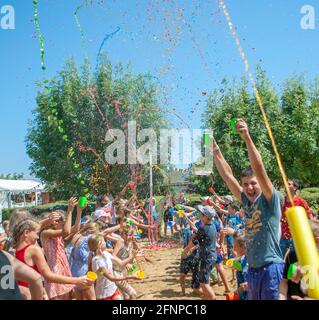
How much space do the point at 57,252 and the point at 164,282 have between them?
3609 millimetres

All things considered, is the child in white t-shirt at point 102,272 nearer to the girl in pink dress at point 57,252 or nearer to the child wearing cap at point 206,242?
the girl in pink dress at point 57,252

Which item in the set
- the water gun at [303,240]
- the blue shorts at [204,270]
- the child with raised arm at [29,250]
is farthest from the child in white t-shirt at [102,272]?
the water gun at [303,240]

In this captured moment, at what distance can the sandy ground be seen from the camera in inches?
253

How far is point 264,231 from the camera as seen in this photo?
277 centimetres

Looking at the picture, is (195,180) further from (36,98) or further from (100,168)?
(36,98)

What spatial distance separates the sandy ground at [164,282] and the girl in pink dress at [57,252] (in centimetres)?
229

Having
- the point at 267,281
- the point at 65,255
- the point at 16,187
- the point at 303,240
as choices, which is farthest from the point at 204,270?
the point at 16,187

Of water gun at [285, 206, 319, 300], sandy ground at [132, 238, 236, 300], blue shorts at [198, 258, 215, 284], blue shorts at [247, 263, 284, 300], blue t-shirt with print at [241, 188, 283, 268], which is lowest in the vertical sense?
sandy ground at [132, 238, 236, 300]

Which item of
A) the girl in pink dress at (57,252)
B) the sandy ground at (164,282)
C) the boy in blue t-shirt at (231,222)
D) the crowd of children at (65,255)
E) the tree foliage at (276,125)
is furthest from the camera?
the tree foliage at (276,125)

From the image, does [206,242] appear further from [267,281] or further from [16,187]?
[16,187]

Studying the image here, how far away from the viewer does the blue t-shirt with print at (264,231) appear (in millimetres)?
2754

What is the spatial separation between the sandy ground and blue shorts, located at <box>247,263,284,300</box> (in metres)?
3.49

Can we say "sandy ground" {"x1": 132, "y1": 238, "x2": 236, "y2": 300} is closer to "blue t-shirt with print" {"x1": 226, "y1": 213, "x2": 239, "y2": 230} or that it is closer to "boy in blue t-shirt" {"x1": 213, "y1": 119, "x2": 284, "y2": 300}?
"blue t-shirt with print" {"x1": 226, "y1": 213, "x2": 239, "y2": 230}

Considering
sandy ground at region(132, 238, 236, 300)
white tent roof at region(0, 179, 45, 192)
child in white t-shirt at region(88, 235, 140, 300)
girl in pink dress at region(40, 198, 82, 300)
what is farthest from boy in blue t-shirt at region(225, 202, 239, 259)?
white tent roof at region(0, 179, 45, 192)
